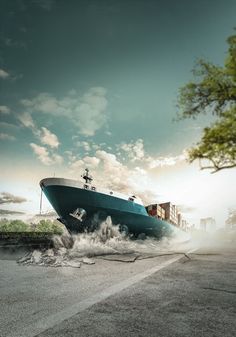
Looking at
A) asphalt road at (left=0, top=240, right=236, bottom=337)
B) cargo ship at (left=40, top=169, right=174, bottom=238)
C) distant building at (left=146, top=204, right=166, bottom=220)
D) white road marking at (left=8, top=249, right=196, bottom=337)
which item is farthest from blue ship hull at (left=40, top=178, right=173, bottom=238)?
white road marking at (left=8, top=249, right=196, bottom=337)

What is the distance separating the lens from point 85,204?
18953 mm

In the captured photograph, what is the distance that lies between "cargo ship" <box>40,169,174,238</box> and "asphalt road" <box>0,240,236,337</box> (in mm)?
13037

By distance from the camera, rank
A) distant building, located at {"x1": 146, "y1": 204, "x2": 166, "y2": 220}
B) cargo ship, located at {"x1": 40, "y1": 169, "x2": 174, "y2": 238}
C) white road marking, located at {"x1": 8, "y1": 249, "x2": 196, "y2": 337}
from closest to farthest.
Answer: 1. white road marking, located at {"x1": 8, "y1": 249, "x2": 196, "y2": 337}
2. cargo ship, located at {"x1": 40, "y1": 169, "x2": 174, "y2": 238}
3. distant building, located at {"x1": 146, "y1": 204, "x2": 166, "y2": 220}

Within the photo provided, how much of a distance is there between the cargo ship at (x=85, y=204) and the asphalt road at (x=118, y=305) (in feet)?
42.8

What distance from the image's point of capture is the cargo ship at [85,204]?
742 inches

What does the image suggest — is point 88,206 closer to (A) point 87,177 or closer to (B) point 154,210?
(A) point 87,177

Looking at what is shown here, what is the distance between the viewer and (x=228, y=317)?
2912mm

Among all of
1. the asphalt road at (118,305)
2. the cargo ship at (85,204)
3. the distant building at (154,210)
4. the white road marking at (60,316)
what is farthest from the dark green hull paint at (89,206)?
the white road marking at (60,316)

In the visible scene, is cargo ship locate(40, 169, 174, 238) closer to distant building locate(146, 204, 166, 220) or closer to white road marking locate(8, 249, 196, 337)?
distant building locate(146, 204, 166, 220)

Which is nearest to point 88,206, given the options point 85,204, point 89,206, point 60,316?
point 89,206

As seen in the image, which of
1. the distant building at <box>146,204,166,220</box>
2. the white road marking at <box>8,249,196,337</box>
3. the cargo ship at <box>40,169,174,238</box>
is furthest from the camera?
the distant building at <box>146,204,166,220</box>

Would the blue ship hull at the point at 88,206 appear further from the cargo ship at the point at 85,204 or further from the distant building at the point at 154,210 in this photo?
the distant building at the point at 154,210

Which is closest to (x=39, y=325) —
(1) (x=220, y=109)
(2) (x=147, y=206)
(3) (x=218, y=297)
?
(3) (x=218, y=297)

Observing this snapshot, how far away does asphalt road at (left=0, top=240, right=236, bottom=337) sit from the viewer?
100.0 inches
